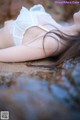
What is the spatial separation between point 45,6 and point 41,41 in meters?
0.15

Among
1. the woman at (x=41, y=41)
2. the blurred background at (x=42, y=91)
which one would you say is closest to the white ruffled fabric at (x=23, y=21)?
the woman at (x=41, y=41)

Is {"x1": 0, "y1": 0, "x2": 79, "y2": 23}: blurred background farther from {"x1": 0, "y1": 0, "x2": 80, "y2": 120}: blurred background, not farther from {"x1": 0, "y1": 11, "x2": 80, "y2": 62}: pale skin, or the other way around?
{"x1": 0, "y1": 0, "x2": 80, "y2": 120}: blurred background

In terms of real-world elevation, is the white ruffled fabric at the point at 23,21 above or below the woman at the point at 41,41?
above

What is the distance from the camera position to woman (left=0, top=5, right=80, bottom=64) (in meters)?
1.12

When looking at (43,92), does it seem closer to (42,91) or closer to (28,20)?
(42,91)

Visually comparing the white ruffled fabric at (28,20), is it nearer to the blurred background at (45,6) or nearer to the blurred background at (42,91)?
the blurred background at (45,6)

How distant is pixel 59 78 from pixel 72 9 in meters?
0.23

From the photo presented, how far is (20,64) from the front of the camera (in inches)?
44.3

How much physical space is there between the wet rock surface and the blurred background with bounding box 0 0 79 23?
7.0 inches

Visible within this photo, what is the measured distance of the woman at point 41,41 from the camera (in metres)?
1.12

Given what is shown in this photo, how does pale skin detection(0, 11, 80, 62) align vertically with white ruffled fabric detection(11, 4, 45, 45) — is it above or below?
below

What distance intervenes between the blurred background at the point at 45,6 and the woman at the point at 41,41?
0.03 metres

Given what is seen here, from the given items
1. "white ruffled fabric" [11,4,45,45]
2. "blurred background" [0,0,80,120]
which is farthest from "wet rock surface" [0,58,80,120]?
"white ruffled fabric" [11,4,45,45]

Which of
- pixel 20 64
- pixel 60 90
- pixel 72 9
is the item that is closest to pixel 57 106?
pixel 60 90
